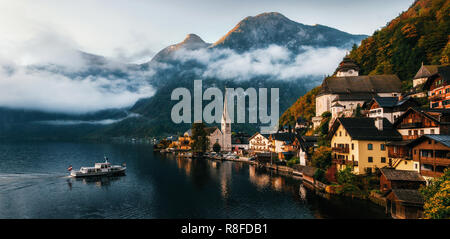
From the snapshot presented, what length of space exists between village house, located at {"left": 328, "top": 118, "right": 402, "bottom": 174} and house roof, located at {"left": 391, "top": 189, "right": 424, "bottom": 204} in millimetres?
14160

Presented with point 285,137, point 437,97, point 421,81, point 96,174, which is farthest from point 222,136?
point 437,97

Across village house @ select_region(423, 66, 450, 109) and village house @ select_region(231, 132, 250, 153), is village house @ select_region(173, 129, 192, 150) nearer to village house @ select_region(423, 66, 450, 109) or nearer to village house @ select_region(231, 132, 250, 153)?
village house @ select_region(231, 132, 250, 153)

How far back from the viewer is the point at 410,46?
96062 mm

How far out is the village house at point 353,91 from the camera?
85188mm

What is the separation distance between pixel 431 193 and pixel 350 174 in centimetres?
1994

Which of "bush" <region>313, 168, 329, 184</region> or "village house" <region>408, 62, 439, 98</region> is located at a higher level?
"village house" <region>408, 62, 439, 98</region>

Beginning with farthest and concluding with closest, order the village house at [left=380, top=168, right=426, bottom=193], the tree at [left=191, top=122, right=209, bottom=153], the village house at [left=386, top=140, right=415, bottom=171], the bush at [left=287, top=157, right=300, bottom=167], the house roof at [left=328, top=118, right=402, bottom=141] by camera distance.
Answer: the tree at [left=191, top=122, right=209, bottom=153], the bush at [left=287, top=157, right=300, bottom=167], the house roof at [left=328, top=118, right=402, bottom=141], the village house at [left=386, top=140, right=415, bottom=171], the village house at [left=380, top=168, right=426, bottom=193]

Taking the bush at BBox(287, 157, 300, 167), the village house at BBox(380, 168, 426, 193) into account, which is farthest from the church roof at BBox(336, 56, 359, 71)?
the village house at BBox(380, 168, 426, 193)

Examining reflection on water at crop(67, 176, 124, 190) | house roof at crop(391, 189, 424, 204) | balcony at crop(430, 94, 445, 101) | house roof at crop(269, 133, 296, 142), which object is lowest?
reflection on water at crop(67, 176, 124, 190)

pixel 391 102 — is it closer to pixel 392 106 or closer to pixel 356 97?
pixel 392 106

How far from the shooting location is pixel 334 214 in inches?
1538

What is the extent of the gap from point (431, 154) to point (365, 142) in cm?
1226

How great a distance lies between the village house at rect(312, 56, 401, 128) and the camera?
279 feet
